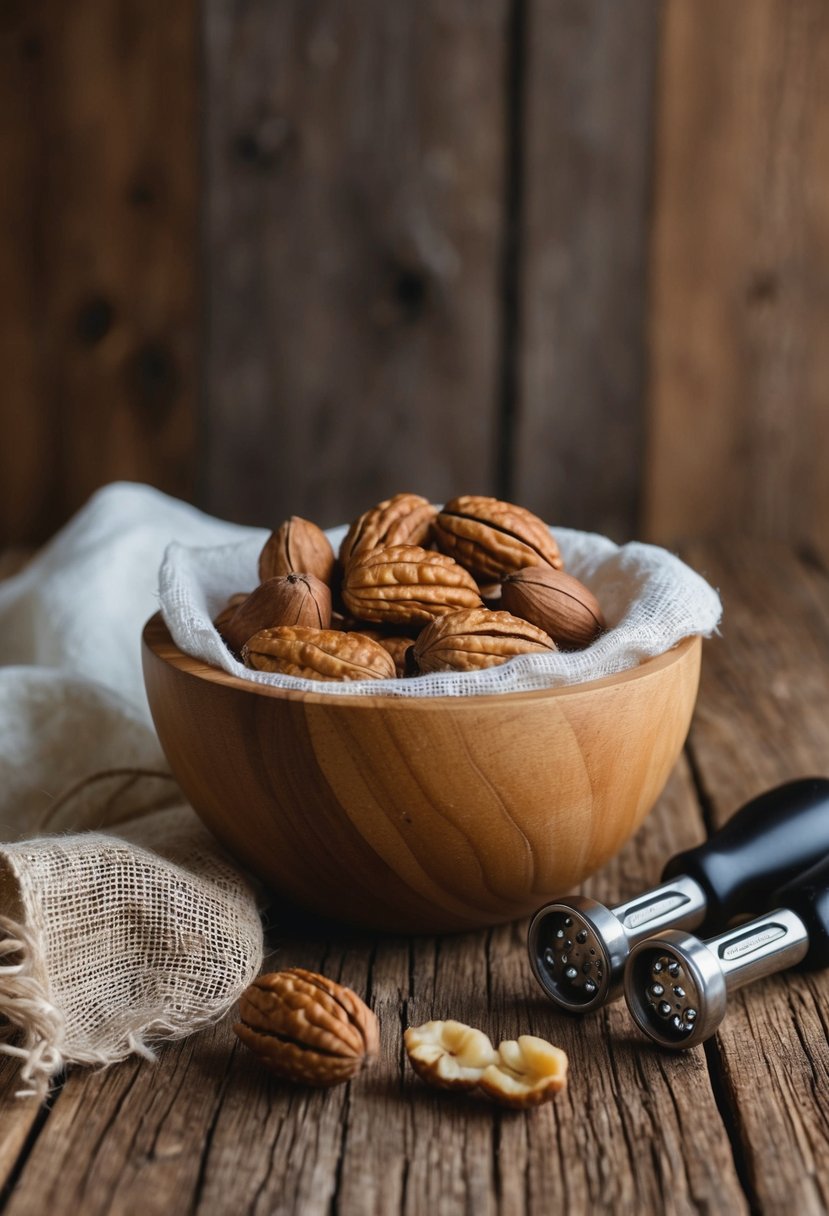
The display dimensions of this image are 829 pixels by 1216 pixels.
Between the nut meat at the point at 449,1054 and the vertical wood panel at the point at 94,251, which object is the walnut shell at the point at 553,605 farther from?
the vertical wood panel at the point at 94,251

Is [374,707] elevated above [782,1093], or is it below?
above

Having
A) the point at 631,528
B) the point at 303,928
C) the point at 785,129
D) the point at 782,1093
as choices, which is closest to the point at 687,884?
the point at 782,1093

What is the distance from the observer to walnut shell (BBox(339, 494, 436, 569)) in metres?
1.08

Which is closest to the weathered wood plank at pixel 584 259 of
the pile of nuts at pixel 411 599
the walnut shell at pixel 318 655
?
the pile of nuts at pixel 411 599

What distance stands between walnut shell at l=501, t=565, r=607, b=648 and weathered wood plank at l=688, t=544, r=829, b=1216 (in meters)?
0.30

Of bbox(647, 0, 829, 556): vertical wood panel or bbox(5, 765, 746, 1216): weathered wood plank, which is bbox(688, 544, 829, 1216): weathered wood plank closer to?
bbox(5, 765, 746, 1216): weathered wood plank

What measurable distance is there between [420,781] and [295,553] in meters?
0.27

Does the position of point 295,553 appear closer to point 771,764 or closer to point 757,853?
point 757,853

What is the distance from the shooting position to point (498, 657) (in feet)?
3.10

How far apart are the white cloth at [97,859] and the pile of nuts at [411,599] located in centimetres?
19

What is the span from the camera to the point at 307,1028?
83 centimetres

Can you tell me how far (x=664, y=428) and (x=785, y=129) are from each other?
0.59 metres

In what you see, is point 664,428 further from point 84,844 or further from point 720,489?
point 84,844

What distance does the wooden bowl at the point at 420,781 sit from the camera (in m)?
0.88
